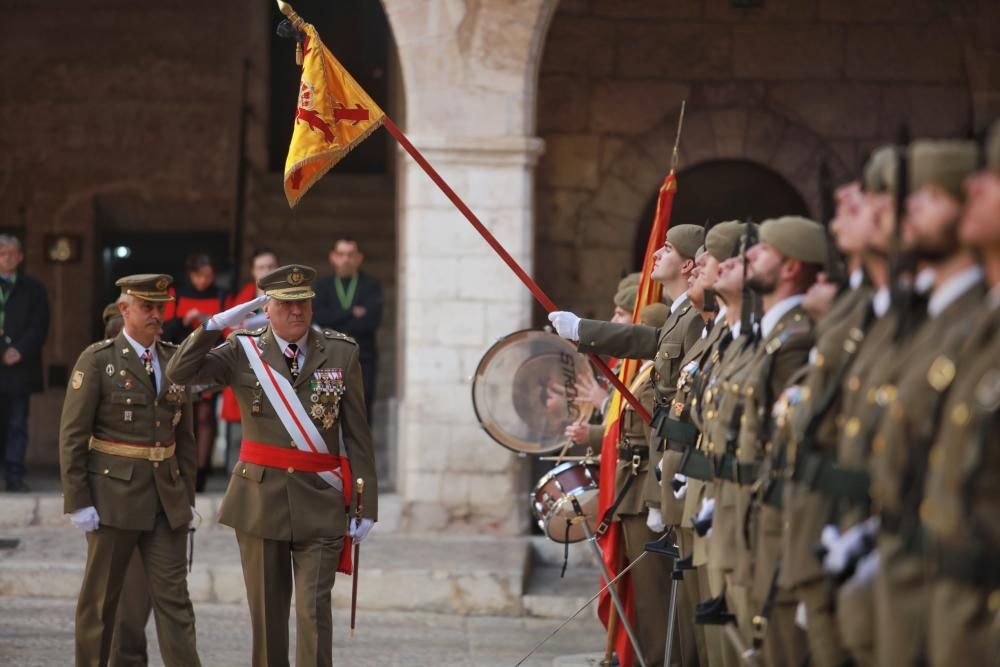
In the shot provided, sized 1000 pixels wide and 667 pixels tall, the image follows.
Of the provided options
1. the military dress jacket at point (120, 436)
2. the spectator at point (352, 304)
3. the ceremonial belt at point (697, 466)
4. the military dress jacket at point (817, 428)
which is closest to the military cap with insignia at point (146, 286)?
the military dress jacket at point (120, 436)

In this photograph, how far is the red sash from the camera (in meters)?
7.02

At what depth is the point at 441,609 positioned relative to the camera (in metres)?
9.89

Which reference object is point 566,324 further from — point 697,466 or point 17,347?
point 17,347

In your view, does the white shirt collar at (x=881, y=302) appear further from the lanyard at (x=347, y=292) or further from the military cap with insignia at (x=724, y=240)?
the lanyard at (x=347, y=292)

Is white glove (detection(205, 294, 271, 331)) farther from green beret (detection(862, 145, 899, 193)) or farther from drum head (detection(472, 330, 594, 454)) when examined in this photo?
green beret (detection(862, 145, 899, 193))

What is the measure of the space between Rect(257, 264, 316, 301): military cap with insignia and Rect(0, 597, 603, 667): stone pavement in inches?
86.0

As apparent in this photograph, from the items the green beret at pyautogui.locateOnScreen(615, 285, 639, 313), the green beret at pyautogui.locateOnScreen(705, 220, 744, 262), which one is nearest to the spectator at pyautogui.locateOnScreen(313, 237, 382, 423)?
the green beret at pyautogui.locateOnScreen(615, 285, 639, 313)

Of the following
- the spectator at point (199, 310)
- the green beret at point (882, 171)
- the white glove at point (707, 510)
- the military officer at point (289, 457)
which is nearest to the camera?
the green beret at point (882, 171)

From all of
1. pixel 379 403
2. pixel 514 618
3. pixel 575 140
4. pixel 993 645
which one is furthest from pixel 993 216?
pixel 379 403

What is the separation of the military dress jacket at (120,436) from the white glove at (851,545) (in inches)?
149

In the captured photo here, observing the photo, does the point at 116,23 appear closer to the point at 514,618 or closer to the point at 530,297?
the point at 530,297

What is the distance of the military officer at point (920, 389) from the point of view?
3.88m

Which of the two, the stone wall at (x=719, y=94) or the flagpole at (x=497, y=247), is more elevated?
the stone wall at (x=719, y=94)

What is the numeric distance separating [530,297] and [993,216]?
7509mm
